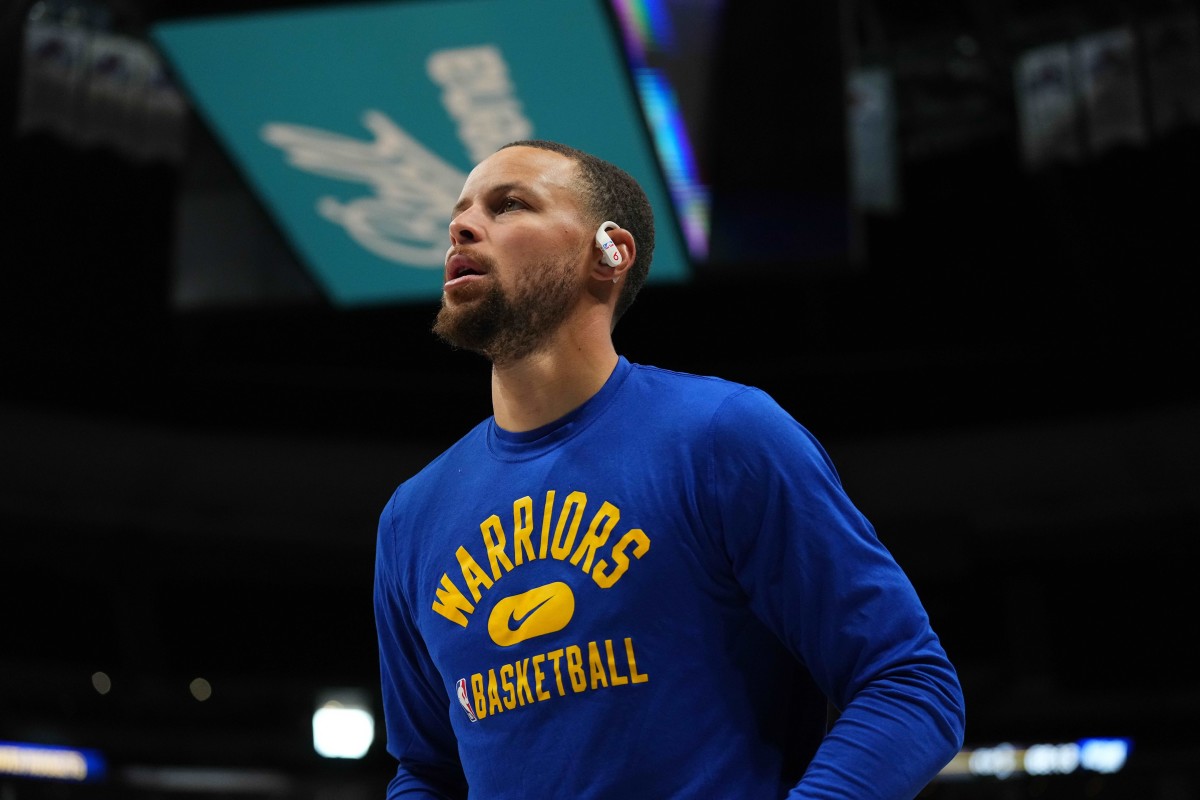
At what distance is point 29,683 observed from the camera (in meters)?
11.1

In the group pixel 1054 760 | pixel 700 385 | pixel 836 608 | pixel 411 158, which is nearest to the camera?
pixel 836 608

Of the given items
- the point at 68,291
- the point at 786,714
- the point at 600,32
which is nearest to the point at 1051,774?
the point at 600,32

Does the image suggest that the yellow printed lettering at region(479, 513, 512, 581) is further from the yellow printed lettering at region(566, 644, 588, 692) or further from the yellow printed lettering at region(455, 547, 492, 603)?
the yellow printed lettering at region(566, 644, 588, 692)

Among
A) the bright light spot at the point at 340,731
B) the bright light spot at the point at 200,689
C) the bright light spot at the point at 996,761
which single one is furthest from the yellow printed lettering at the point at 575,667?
the bright light spot at the point at 200,689

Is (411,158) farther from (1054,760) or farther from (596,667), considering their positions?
(1054,760)

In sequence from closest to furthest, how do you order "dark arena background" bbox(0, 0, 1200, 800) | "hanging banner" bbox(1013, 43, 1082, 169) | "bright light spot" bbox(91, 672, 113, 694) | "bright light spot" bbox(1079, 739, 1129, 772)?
"hanging banner" bbox(1013, 43, 1082, 169) < "dark arena background" bbox(0, 0, 1200, 800) < "bright light spot" bbox(1079, 739, 1129, 772) < "bright light spot" bbox(91, 672, 113, 694)

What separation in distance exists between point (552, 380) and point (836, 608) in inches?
20.4

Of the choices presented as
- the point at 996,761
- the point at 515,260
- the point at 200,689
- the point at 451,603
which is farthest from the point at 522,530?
the point at 200,689

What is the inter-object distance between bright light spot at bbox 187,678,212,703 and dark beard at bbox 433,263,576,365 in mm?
10782

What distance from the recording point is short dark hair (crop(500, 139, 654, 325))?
189 cm

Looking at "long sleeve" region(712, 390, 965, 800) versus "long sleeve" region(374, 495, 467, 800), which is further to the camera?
"long sleeve" region(374, 495, 467, 800)

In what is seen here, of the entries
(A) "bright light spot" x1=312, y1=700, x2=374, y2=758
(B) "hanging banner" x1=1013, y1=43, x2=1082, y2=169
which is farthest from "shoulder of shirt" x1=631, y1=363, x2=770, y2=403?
(A) "bright light spot" x1=312, y1=700, x2=374, y2=758

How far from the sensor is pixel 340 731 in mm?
11711

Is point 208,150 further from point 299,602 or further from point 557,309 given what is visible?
point 299,602
